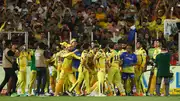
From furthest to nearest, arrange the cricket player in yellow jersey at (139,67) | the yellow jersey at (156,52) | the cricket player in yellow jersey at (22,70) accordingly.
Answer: the cricket player in yellow jersey at (139,67)
the yellow jersey at (156,52)
the cricket player in yellow jersey at (22,70)

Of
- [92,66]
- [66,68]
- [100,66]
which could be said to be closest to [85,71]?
[92,66]

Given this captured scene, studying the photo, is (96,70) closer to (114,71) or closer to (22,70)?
(114,71)

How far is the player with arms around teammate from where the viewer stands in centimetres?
2672

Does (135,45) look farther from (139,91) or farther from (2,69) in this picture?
(2,69)

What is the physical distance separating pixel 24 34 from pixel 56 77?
286cm

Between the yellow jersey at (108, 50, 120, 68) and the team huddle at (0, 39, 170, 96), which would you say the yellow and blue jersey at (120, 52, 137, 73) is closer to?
the team huddle at (0, 39, 170, 96)

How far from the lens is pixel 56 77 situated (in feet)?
88.4

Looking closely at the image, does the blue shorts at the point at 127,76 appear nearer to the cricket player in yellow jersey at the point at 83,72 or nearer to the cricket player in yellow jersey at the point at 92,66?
the cricket player in yellow jersey at the point at 92,66

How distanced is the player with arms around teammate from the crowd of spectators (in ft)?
8.78

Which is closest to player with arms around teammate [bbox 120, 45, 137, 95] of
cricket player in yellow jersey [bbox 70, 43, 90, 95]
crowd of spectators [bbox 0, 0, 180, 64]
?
cricket player in yellow jersey [bbox 70, 43, 90, 95]

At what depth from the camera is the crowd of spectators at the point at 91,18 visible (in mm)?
30562

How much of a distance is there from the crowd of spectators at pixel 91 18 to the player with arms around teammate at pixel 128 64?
2677 mm

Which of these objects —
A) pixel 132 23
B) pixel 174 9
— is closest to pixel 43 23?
pixel 132 23

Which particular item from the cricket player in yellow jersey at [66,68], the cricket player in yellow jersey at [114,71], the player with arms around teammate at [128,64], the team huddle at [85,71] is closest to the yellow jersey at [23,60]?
the team huddle at [85,71]
